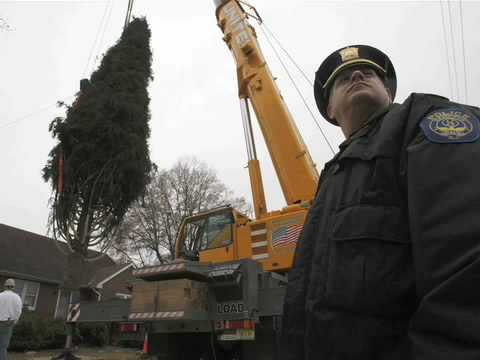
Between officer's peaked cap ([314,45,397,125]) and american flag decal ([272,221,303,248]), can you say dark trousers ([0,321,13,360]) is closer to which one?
american flag decal ([272,221,303,248])

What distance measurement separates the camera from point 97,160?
13867 mm

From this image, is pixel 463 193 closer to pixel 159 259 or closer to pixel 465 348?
pixel 465 348

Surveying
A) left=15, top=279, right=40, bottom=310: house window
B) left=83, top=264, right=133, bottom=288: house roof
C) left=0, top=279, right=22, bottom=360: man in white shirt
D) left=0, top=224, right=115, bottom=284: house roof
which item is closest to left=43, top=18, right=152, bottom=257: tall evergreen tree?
left=0, top=279, right=22, bottom=360: man in white shirt

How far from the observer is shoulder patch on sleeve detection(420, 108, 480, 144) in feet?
2.86

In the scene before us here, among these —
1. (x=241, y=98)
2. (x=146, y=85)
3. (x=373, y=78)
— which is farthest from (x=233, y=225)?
(x=146, y=85)

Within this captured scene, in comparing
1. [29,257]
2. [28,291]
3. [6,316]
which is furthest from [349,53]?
[29,257]

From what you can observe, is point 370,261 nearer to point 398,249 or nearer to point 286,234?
point 398,249

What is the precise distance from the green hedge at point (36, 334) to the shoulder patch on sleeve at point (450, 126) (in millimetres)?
16896

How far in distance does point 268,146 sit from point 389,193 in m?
6.45

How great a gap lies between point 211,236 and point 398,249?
20.4 feet

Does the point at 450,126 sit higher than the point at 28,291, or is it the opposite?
the point at 28,291

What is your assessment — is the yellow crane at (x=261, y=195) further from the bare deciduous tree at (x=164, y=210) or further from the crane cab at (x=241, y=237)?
the bare deciduous tree at (x=164, y=210)

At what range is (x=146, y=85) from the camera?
1653cm

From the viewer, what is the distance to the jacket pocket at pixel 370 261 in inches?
34.3
